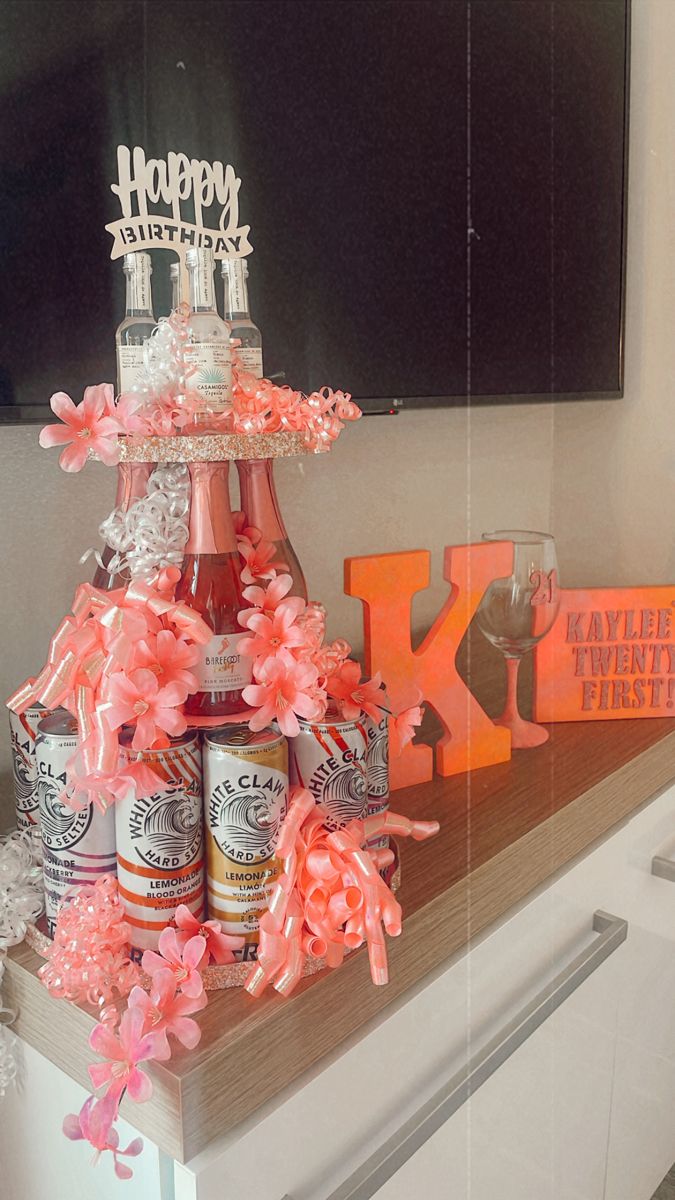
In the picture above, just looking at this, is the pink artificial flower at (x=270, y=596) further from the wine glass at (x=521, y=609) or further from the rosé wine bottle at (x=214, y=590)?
the wine glass at (x=521, y=609)

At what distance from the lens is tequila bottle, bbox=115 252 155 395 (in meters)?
0.67

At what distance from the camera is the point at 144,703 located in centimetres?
59

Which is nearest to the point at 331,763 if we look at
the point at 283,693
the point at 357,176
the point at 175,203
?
the point at 283,693

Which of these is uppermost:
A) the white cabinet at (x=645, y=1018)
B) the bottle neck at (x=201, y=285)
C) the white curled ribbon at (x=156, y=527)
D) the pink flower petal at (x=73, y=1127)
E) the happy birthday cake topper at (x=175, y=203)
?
the happy birthday cake topper at (x=175, y=203)

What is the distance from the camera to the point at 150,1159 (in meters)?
0.62

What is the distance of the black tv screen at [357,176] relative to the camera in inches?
30.5

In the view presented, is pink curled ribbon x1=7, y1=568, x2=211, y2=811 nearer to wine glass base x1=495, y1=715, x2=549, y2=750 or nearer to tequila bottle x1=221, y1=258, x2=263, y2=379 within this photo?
tequila bottle x1=221, y1=258, x2=263, y2=379

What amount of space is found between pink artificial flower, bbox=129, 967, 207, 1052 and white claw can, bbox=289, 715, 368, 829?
0.14 metres

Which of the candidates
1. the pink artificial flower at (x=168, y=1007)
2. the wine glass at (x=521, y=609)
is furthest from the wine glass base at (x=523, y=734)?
the pink artificial flower at (x=168, y=1007)

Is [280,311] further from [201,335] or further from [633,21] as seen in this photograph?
[633,21]

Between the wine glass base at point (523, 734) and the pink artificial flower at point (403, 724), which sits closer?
the pink artificial flower at point (403, 724)

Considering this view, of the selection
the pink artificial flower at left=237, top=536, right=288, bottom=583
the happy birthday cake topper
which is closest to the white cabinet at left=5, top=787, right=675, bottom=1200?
the pink artificial flower at left=237, top=536, right=288, bottom=583

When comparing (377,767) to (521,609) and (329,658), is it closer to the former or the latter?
(329,658)

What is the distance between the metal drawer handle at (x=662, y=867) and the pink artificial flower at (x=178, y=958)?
666 mm
